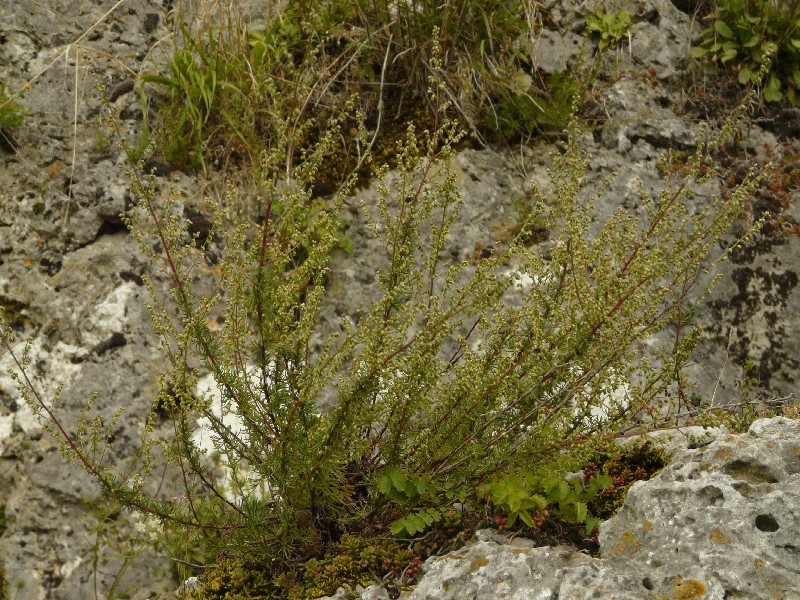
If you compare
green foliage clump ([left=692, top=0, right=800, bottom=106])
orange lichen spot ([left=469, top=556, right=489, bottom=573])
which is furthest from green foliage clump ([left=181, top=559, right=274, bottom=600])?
green foliage clump ([left=692, top=0, right=800, bottom=106])

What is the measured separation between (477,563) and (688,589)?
0.65m

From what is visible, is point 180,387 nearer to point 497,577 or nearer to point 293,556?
point 293,556

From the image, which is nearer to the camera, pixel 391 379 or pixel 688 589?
pixel 688 589

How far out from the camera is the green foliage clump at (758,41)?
5324 mm

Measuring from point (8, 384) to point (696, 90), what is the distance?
460 centimetres

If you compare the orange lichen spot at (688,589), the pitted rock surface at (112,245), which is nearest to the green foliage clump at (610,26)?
the pitted rock surface at (112,245)

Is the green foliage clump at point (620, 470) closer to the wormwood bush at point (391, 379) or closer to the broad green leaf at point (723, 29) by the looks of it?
the wormwood bush at point (391, 379)

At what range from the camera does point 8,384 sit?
435 centimetres

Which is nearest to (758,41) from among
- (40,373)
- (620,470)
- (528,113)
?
(528,113)

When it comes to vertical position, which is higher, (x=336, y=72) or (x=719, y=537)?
(x=336, y=72)

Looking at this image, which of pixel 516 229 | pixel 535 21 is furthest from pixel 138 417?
pixel 535 21

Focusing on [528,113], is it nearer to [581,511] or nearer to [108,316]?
[108,316]

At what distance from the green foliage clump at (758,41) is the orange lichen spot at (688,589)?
4.04m

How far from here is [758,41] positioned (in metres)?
5.39
